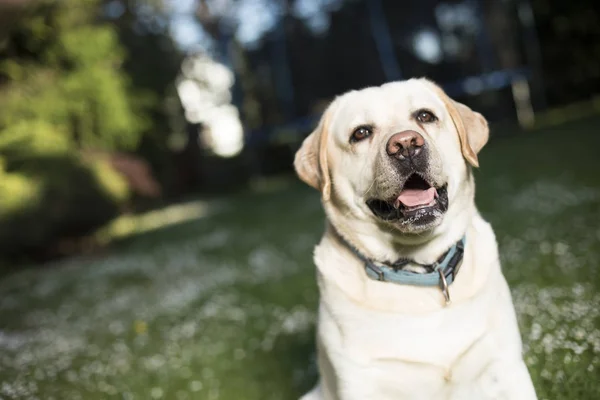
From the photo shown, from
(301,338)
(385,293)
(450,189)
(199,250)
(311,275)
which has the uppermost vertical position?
(450,189)

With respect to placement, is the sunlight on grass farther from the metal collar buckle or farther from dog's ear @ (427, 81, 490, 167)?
the metal collar buckle

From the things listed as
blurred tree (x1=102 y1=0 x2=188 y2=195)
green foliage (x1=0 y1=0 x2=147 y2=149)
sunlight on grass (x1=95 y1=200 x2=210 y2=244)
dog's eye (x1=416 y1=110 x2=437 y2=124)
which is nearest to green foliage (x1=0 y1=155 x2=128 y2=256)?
sunlight on grass (x1=95 y1=200 x2=210 y2=244)

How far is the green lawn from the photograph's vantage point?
435 cm

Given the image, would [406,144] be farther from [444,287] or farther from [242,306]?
[242,306]

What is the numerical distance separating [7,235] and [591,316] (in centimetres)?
1192

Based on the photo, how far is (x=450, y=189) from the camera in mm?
3059

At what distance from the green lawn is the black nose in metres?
1.48

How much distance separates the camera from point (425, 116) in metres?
3.23

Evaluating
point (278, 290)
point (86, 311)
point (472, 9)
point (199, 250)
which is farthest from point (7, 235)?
point (472, 9)

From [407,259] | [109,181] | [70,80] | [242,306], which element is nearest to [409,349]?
[407,259]

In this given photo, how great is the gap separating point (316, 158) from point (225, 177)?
87.8ft

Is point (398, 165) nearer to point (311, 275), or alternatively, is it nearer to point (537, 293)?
point (537, 293)

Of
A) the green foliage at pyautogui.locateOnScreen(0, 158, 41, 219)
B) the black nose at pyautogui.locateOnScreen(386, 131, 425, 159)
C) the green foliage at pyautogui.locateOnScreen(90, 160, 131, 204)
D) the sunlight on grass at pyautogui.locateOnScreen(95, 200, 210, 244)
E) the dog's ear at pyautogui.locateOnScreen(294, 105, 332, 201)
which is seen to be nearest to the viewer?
the black nose at pyautogui.locateOnScreen(386, 131, 425, 159)

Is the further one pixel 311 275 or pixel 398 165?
pixel 311 275
